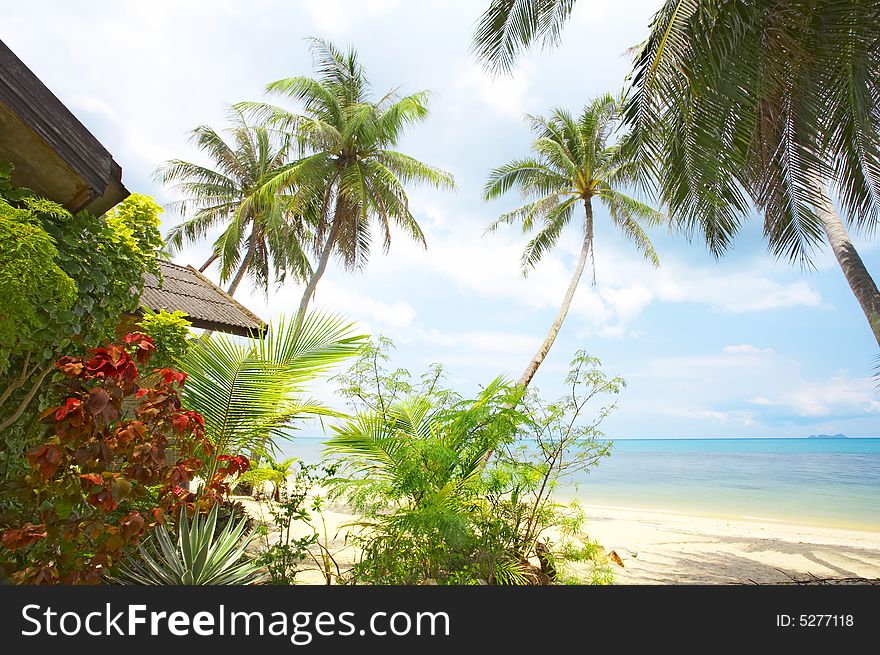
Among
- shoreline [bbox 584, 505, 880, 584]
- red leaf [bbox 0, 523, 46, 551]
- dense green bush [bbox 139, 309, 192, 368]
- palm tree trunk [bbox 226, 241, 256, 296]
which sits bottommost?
shoreline [bbox 584, 505, 880, 584]

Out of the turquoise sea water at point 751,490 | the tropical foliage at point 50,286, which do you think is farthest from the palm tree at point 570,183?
the tropical foliage at point 50,286

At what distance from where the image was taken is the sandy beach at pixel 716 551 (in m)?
7.06

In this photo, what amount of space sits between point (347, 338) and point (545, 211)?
14966 millimetres

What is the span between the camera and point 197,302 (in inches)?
283

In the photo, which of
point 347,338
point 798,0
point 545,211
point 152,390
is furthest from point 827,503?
point 152,390

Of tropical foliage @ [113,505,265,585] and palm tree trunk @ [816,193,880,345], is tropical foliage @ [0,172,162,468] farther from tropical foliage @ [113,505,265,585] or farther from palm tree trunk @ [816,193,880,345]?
palm tree trunk @ [816,193,880,345]

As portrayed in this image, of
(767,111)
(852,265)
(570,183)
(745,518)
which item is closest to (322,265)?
(570,183)

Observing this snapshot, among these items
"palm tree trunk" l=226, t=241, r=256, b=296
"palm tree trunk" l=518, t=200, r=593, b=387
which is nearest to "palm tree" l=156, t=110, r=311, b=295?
"palm tree trunk" l=226, t=241, r=256, b=296

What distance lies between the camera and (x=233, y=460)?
3424 mm

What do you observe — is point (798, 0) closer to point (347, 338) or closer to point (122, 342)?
point (347, 338)

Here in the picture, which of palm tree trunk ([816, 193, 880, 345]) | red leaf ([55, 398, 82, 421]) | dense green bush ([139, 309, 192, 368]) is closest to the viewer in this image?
red leaf ([55, 398, 82, 421])

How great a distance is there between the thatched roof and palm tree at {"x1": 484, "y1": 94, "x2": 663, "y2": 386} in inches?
345

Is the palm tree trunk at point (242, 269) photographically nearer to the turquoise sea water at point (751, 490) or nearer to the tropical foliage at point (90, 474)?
the turquoise sea water at point (751, 490)

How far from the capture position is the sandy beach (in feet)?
23.2
